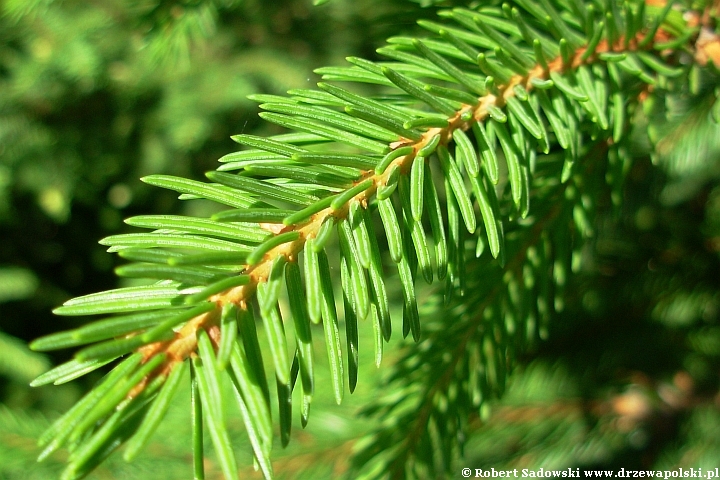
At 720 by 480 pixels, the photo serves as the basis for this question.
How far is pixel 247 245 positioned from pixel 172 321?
92 millimetres

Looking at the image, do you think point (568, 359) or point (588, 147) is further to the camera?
point (568, 359)

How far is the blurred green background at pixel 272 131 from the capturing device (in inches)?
31.8

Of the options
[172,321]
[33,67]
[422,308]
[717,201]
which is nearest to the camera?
[172,321]

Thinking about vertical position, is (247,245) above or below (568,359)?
above

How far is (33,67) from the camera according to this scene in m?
1.28

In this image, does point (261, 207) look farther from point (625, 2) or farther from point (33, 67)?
point (33, 67)

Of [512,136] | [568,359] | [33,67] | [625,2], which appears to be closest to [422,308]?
[512,136]

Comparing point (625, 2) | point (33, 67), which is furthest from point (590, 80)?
point (33, 67)

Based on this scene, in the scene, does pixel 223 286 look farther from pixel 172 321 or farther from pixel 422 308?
pixel 422 308

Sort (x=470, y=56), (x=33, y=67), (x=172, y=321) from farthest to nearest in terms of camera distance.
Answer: (x=33, y=67), (x=470, y=56), (x=172, y=321)

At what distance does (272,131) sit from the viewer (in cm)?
143

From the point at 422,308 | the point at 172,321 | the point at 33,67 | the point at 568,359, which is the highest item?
the point at 33,67

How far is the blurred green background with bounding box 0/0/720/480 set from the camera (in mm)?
808

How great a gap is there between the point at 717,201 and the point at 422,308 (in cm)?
63
